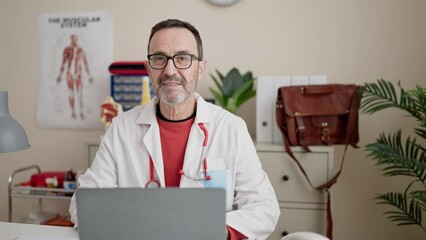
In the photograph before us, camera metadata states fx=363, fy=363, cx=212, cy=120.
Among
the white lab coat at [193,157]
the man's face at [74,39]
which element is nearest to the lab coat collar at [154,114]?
the white lab coat at [193,157]

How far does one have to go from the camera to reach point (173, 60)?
142cm

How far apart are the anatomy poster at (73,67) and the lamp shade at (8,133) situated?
1577 mm

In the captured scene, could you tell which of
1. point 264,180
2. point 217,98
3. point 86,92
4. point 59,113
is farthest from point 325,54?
point 59,113

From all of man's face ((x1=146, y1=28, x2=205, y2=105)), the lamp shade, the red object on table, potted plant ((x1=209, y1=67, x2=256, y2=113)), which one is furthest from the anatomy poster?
the lamp shade

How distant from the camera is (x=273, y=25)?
7.88 ft

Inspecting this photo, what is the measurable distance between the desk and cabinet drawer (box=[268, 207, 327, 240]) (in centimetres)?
116

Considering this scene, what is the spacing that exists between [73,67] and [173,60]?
159 cm

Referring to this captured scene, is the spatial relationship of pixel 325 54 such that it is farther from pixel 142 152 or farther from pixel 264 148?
pixel 142 152

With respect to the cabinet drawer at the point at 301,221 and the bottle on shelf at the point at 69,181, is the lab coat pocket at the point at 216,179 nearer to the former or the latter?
the cabinet drawer at the point at 301,221

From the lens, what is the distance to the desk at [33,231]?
1.19m

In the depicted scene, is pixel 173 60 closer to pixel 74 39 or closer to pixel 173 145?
pixel 173 145

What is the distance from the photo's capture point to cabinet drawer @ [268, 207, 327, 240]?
196cm

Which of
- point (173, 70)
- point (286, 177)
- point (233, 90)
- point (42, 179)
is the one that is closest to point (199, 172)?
point (173, 70)

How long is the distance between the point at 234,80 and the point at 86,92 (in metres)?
1.20
